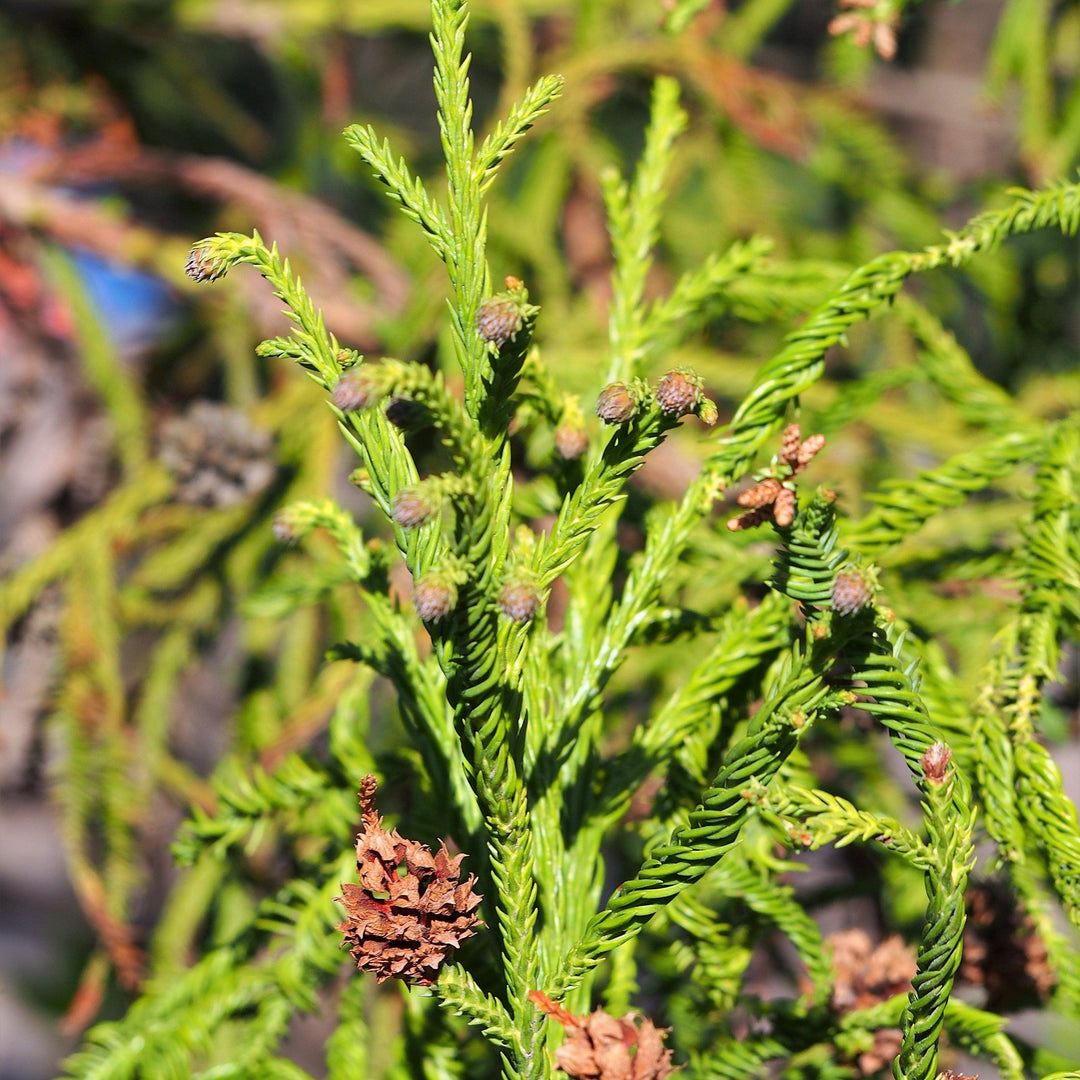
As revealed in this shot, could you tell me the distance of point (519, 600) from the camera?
18.0 inches

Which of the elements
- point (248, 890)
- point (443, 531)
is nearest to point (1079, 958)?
point (443, 531)

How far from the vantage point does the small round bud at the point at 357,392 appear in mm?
428

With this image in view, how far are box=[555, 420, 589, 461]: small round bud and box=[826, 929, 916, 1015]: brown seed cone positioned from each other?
430mm

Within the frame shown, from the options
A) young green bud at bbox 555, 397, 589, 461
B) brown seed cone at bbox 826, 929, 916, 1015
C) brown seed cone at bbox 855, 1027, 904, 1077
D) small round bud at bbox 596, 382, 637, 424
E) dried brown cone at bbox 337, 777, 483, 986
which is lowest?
brown seed cone at bbox 855, 1027, 904, 1077

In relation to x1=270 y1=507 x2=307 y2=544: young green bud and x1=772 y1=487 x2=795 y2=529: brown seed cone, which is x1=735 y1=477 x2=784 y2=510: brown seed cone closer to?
x1=772 y1=487 x2=795 y2=529: brown seed cone

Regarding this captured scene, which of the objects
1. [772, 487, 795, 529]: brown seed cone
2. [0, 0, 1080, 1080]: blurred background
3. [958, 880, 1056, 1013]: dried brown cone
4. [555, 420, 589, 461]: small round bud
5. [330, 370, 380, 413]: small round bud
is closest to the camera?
[330, 370, 380, 413]: small round bud

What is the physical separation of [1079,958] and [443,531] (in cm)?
58

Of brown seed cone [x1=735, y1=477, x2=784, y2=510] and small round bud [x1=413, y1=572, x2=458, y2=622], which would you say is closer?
small round bud [x1=413, y1=572, x2=458, y2=622]

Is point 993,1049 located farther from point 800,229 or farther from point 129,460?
point 800,229

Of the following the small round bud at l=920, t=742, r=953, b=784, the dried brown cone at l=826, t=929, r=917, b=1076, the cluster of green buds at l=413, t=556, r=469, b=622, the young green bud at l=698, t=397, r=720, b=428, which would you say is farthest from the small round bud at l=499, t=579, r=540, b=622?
the dried brown cone at l=826, t=929, r=917, b=1076

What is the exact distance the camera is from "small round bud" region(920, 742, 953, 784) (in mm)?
525

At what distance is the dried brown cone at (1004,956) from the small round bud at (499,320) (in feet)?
2.00

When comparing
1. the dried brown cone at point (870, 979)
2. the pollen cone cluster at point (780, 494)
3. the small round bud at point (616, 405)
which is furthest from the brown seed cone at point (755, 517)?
the dried brown cone at point (870, 979)

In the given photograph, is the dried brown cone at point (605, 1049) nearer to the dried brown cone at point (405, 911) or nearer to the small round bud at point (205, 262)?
the dried brown cone at point (405, 911)
